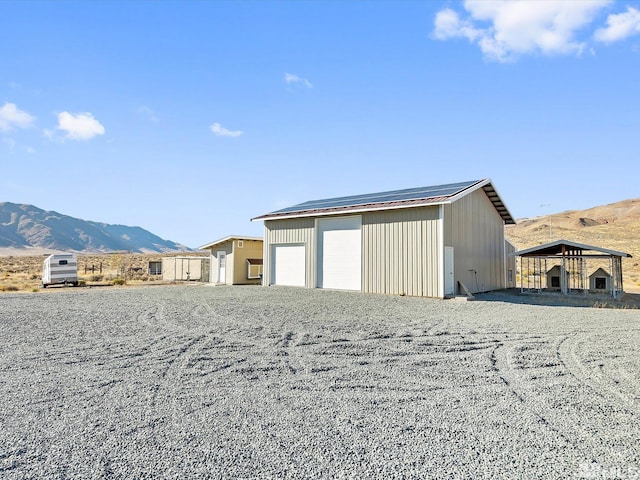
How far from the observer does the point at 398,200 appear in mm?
17047

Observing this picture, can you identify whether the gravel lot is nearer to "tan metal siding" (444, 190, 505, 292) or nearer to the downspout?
the downspout

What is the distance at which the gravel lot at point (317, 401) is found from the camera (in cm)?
316

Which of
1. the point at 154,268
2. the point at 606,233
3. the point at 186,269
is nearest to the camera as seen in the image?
the point at 186,269

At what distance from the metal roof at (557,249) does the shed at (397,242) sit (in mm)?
1811

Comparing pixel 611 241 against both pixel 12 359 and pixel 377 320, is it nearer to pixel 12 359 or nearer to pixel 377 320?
pixel 377 320

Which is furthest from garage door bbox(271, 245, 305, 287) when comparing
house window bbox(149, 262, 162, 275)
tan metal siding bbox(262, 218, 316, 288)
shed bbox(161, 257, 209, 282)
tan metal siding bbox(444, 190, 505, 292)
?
house window bbox(149, 262, 162, 275)

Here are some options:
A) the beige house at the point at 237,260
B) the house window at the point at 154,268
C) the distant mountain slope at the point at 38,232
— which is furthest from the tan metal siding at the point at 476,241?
the distant mountain slope at the point at 38,232

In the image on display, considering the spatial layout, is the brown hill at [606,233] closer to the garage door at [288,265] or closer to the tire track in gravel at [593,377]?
the garage door at [288,265]

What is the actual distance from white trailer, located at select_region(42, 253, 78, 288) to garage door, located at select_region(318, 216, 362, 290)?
14.5m

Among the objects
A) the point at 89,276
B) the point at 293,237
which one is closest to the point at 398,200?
the point at 293,237

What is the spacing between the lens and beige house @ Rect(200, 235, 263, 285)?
969 inches

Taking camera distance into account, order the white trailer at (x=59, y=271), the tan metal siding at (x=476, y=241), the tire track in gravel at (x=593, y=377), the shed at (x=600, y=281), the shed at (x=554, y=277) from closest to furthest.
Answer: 1. the tire track in gravel at (x=593, y=377)
2. the tan metal siding at (x=476, y=241)
3. the shed at (x=600, y=281)
4. the shed at (x=554, y=277)
5. the white trailer at (x=59, y=271)

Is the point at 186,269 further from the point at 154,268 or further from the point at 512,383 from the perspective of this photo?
the point at 512,383

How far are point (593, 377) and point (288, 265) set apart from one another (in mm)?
16271
